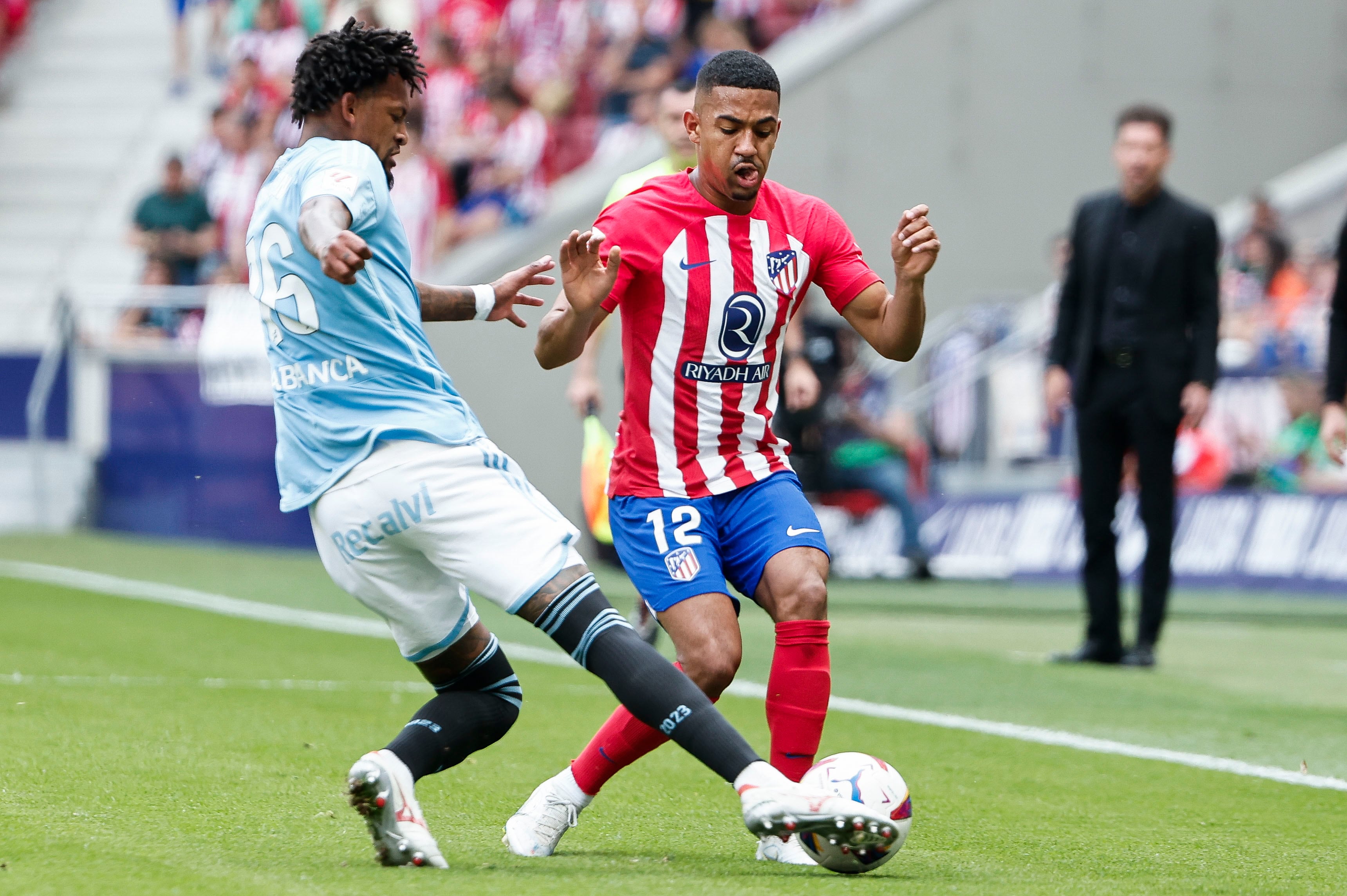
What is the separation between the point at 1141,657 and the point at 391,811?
222 inches

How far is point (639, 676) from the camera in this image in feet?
13.6

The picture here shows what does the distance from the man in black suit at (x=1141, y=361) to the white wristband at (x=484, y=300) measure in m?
4.94

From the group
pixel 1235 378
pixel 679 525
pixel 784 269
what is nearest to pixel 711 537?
pixel 679 525

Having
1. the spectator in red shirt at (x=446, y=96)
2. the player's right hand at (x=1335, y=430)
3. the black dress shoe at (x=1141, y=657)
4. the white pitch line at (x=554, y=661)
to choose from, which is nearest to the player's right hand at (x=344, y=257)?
the white pitch line at (x=554, y=661)

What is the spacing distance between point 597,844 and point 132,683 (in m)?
3.52

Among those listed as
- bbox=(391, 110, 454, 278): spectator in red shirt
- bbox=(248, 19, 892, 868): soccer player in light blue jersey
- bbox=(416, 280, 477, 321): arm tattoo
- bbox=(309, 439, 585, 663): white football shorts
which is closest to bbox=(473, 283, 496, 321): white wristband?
bbox=(416, 280, 477, 321): arm tattoo

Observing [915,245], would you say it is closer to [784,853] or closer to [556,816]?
[784,853]

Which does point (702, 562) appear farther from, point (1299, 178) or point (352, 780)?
point (1299, 178)

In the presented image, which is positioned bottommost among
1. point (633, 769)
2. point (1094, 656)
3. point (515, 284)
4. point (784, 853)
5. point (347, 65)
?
point (1094, 656)

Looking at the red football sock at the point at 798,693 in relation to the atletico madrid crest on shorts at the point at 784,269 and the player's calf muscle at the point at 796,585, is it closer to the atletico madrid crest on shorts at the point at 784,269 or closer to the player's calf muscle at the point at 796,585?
the player's calf muscle at the point at 796,585

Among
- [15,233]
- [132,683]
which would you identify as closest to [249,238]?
[132,683]

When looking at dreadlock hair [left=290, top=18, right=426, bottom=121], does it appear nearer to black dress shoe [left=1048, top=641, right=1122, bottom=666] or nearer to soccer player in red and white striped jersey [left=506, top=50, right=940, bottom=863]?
soccer player in red and white striped jersey [left=506, top=50, right=940, bottom=863]

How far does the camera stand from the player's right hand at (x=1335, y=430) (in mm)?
7000

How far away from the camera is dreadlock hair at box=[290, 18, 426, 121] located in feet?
14.5
